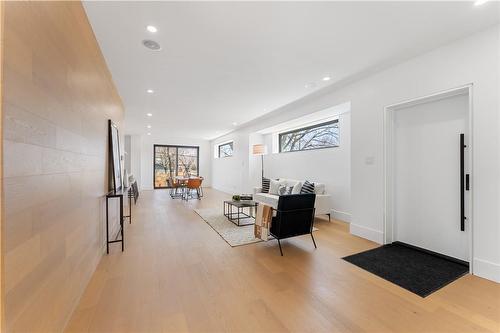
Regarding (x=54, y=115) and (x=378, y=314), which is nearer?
(x=54, y=115)

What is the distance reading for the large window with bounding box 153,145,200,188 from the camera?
10.3 metres

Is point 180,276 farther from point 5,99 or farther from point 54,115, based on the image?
point 5,99

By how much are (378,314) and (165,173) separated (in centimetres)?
1020

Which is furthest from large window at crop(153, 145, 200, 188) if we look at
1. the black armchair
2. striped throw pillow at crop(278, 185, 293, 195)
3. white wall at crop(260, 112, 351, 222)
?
the black armchair

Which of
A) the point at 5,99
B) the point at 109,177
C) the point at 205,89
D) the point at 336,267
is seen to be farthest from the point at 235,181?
the point at 5,99

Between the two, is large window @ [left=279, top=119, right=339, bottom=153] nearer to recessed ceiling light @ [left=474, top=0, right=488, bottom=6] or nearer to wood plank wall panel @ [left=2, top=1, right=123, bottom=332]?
recessed ceiling light @ [left=474, top=0, right=488, bottom=6]

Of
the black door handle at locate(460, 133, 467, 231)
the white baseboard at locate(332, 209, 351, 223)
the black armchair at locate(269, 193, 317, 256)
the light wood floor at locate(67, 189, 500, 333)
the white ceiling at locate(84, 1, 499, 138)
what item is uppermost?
the white ceiling at locate(84, 1, 499, 138)

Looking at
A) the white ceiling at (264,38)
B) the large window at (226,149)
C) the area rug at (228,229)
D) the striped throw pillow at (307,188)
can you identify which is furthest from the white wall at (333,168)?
the large window at (226,149)

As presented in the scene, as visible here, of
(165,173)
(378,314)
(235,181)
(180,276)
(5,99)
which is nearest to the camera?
Answer: (5,99)

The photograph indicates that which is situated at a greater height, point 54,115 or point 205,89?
point 205,89

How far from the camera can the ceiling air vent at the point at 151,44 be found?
2.41 metres

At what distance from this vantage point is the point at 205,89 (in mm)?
3910

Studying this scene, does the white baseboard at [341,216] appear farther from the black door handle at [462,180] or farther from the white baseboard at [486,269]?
the white baseboard at [486,269]

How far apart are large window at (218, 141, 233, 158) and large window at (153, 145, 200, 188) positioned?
1403 millimetres
